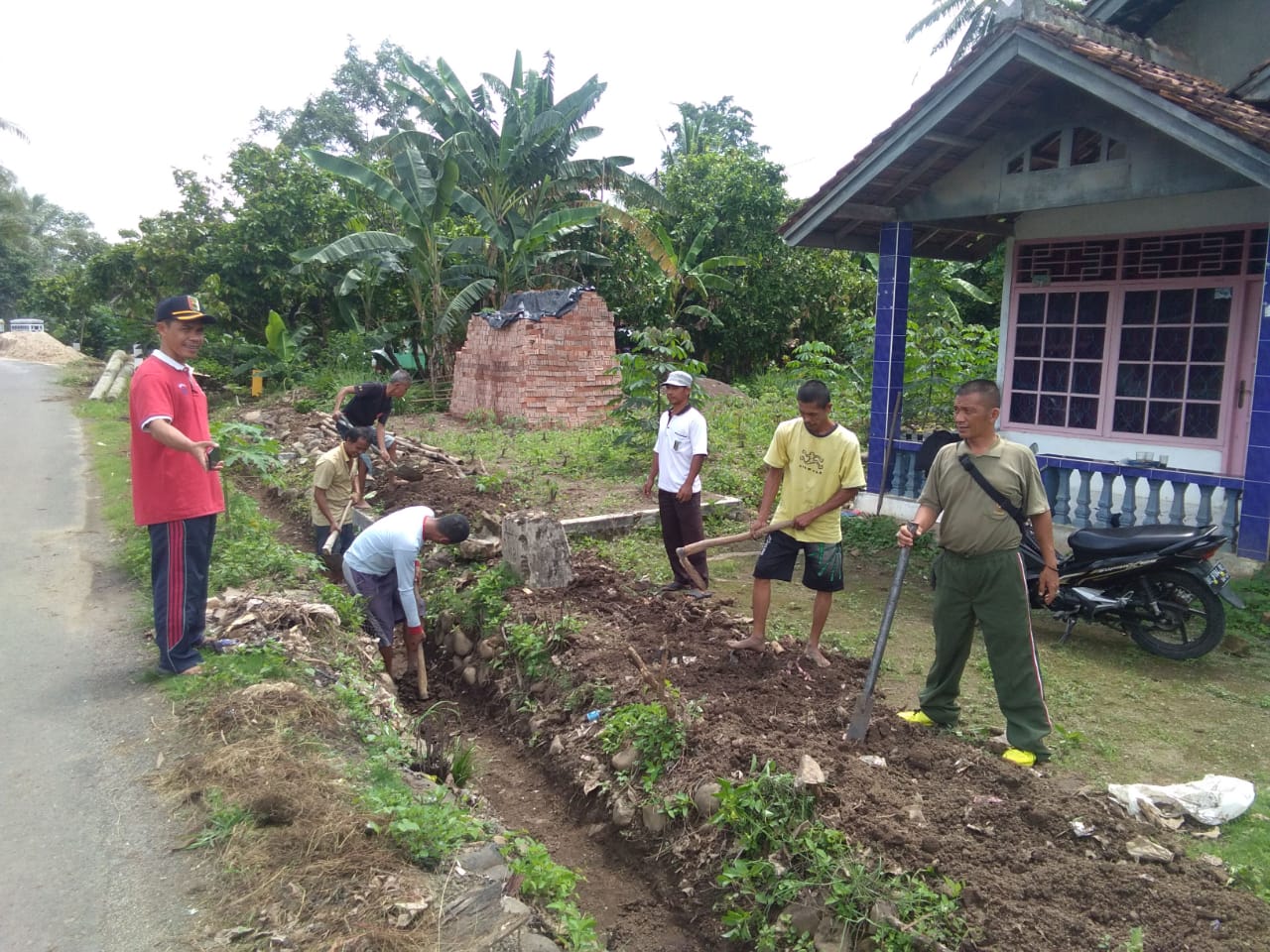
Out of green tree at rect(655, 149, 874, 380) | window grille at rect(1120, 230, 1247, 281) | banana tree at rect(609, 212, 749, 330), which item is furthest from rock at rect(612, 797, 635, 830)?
green tree at rect(655, 149, 874, 380)

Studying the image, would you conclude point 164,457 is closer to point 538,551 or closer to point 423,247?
point 538,551

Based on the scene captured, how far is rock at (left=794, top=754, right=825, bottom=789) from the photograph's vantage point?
3637mm

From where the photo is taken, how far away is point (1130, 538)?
5.88m

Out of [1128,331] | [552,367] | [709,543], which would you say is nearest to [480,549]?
[709,543]

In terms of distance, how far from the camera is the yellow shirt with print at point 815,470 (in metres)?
5.00

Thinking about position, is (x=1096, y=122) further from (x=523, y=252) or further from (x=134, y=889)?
(x=523, y=252)

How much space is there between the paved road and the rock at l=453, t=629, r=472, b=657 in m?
2.06

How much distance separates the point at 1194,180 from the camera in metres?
6.91

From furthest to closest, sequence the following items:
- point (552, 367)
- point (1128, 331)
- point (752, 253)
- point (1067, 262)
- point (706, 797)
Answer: point (752, 253)
point (552, 367)
point (1067, 262)
point (1128, 331)
point (706, 797)

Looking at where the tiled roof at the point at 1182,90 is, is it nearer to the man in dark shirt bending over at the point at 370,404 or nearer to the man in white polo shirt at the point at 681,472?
the man in white polo shirt at the point at 681,472

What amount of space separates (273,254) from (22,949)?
Answer: 19196 millimetres

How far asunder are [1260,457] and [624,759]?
17.0 feet

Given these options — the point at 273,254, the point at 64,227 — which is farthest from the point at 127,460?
the point at 64,227

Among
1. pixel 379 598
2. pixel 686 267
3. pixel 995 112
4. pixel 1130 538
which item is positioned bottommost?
pixel 379 598
